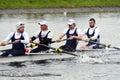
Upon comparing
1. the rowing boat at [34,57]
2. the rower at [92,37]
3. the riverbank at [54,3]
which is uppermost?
the riverbank at [54,3]

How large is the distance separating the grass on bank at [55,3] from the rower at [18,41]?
58.0m

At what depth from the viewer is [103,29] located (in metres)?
60.3

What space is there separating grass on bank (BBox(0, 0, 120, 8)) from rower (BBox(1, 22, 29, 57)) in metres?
58.0

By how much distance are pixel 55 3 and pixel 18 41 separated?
61.4 meters

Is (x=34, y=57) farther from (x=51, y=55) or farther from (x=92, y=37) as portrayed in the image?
(x=92, y=37)

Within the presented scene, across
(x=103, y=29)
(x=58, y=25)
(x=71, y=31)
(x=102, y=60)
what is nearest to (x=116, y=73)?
(x=102, y=60)

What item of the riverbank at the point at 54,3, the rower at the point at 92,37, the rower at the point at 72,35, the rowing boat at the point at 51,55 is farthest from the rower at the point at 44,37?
the riverbank at the point at 54,3

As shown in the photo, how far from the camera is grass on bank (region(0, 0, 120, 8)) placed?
9012cm

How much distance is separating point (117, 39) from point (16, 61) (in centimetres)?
1911

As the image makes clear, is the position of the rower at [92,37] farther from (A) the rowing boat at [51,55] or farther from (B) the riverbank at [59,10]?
(B) the riverbank at [59,10]

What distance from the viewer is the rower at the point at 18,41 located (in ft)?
102

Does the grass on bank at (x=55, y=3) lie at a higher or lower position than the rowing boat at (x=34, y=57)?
higher

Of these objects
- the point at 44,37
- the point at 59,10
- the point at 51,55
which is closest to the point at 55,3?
the point at 59,10

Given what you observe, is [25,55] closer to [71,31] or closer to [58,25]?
[71,31]
